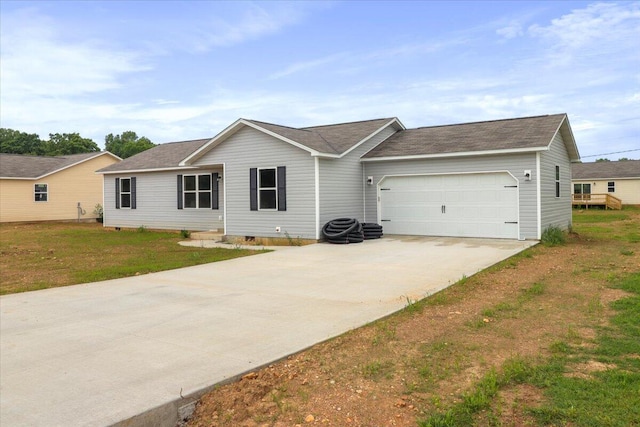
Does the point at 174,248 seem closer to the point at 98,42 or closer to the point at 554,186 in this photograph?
the point at 98,42

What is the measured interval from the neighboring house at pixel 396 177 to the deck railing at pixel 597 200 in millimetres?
21917

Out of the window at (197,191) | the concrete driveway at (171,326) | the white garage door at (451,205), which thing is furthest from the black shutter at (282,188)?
the concrete driveway at (171,326)

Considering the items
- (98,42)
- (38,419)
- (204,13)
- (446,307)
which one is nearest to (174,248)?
(204,13)

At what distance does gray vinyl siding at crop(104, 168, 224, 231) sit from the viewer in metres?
19.0

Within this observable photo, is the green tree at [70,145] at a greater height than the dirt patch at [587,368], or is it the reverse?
the green tree at [70,145]

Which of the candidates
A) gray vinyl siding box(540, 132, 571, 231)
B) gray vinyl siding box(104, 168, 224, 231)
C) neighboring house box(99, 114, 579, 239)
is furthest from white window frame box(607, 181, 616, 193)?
gray vinyl siding box(104, 168, 224, 231)

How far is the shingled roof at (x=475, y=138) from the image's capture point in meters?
14.1

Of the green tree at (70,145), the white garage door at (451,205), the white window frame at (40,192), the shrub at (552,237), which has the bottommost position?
the shrub at (552,237)

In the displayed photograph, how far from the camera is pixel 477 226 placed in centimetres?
1484

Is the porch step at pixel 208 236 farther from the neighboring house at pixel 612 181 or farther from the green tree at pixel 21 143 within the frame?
the green tree at pixel 21 143

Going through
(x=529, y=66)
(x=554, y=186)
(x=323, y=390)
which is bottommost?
(x=323, y=390)

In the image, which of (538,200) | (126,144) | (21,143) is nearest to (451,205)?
(538,200)

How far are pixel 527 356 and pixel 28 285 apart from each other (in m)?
8.09

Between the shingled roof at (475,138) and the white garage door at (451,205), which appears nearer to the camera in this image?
the shingled roof at (475,138)
